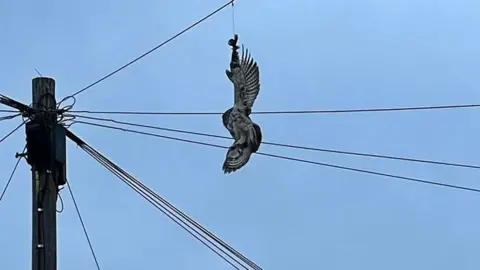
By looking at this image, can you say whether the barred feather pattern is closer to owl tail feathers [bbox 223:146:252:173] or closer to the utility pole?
owl tail feathers [bbox 223:146:252:173]

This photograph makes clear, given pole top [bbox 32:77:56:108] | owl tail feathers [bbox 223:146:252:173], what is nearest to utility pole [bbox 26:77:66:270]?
pole top [bbox 32:77:56:108]

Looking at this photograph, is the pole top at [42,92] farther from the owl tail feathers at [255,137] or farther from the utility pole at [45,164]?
the owl tail feathers at [255,137]

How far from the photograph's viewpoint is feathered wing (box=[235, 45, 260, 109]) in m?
11.2

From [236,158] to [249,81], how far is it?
0.97 m

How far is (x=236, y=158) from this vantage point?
36.2ft

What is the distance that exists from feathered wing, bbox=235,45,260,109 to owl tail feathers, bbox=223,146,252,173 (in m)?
0.54

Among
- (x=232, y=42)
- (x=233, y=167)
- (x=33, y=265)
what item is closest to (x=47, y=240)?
(x=33, y=265)

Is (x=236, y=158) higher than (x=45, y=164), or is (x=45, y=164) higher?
(x=236, y=158)

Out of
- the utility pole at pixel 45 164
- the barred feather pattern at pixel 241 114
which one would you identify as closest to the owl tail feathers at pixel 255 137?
the barred feather pattern at pixel 241 114

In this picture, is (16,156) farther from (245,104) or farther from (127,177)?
(245,104)

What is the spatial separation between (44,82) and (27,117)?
43 centimetres

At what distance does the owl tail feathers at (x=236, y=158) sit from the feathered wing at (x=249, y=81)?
21.3 inches

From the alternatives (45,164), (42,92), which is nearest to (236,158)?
(45,164)

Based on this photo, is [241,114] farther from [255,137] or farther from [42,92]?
[42,92]
